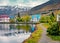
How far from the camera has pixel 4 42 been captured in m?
27.1

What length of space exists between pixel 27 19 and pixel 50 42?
95296mm

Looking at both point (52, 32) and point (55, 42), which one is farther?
point (52, 32)

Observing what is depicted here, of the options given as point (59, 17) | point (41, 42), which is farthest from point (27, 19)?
point (41, 42)

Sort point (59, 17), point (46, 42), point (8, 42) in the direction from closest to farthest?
point (46, 42), point (8, 42), point (59, 17)

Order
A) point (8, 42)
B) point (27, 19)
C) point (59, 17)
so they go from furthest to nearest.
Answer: point (27, 19) → point (59, 17) → point (8, 42)

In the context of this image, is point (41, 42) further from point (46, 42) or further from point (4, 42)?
point (4, 42)

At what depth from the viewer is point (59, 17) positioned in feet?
112

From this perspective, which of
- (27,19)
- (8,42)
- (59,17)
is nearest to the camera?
(8,42)

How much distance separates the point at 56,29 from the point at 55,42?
6337 mm

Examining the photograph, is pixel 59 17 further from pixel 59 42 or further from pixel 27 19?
pixel 27 19

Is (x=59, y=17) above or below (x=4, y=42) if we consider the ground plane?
above

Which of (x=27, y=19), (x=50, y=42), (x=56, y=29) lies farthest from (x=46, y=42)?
(x=27, y=19)

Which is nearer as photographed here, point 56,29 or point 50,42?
point 50,42

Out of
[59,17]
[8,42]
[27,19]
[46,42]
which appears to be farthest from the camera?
[27,19]
